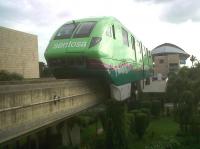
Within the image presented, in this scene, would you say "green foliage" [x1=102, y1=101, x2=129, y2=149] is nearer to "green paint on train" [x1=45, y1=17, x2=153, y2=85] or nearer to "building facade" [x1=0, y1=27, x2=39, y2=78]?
"green paint on train" [x1=45, y1=17, x2=153, y2=85]

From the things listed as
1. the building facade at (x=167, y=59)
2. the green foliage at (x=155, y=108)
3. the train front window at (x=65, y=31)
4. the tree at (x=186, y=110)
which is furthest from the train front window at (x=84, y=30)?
the building facade at (x=167, y=59)

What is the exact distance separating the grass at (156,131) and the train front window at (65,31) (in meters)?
10.9

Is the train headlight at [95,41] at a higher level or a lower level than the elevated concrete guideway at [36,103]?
higher

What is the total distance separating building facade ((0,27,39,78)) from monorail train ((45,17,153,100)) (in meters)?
36.8

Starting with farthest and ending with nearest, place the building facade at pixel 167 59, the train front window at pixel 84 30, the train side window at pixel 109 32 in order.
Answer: the building facade at pixel 167 59
the train side window at pixel 109 32
the train front window at pixel 84 30

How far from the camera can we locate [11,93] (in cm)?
839

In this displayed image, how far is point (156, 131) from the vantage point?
2852 cm

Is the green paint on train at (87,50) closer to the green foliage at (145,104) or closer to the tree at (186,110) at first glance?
the tree at (186,110)

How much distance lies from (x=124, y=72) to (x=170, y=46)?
10829 centimetres

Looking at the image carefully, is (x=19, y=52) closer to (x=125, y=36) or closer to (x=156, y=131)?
(x=156, y=131)

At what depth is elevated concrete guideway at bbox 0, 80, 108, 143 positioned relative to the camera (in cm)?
827

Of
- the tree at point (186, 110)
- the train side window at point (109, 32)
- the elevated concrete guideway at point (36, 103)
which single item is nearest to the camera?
the elevated concrete guideway at point (36, 103)

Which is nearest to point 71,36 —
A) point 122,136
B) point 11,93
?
point 11,93

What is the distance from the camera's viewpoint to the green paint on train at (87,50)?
42.6 ft
